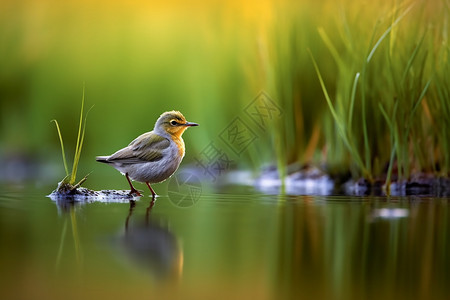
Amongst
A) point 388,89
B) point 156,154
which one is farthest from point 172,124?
point 388,89

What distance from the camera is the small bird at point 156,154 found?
5211mm

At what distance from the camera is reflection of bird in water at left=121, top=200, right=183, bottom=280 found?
2.70 meters

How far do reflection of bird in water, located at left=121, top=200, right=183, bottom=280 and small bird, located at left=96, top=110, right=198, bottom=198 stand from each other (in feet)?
3.66

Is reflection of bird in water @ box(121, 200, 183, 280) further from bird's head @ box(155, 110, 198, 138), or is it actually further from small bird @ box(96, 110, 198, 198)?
bird's head @ box(155, 110, 198, 138)

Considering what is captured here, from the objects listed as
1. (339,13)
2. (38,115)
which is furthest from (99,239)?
(38,115)

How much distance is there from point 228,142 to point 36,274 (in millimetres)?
7338

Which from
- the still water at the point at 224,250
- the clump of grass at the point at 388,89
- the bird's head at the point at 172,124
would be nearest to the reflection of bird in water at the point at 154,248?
the still water at the point at 224,250

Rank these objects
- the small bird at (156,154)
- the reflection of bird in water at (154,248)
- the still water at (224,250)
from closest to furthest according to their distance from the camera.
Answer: the still water at (224,250)
the reflection of bird in water at (154,248)
the small bird at (156,154)

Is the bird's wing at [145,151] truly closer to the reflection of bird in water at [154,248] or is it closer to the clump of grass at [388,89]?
the reflection of bird in water at [154,248]

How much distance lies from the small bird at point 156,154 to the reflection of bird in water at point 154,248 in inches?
44.0

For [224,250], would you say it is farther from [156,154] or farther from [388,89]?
[388,89]

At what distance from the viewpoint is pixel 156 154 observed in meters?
5.21

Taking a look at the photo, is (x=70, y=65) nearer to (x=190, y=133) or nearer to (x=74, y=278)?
(x=190, y=133)

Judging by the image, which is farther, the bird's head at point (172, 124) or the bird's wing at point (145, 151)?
the bird's head at point (172, 124)
